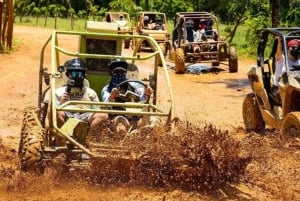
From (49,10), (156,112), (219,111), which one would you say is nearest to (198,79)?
(219,111)

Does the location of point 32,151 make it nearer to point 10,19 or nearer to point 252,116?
point 252,116

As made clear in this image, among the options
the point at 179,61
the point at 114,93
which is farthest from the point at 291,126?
the point at 179,61

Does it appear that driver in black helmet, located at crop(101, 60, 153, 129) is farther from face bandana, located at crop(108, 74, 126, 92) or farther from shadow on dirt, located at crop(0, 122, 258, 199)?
shadow on dirt, located at crop(0, 122, 258, 199)

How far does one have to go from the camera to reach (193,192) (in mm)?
6340

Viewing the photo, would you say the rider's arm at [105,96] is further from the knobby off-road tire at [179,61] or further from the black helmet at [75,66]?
the knobby off-road tire at [179,61]

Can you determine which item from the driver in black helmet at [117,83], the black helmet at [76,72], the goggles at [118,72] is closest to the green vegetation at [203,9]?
the driver in black helmet at [117,83]

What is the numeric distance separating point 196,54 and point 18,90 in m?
5.96

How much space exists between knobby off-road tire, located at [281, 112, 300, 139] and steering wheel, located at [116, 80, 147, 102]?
1.94 m

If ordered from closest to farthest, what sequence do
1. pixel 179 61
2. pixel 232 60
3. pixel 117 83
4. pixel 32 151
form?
pixel 32 151
pixel 117 83
pixel 179 61
pixel 232 60

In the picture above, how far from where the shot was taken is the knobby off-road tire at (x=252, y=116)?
1000 centimetres

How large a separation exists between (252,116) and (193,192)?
3.98m

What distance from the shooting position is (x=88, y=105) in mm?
7223

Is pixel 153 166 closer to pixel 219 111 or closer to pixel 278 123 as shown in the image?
pixel 278 123

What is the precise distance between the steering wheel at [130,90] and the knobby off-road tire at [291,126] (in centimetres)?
194
